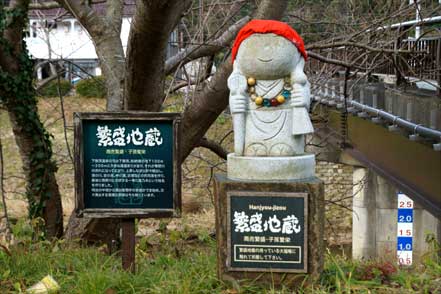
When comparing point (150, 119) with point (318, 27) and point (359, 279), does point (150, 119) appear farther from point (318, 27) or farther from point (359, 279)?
point (318, 27)

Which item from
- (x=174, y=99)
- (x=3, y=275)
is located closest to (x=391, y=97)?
(x=174, y=99)

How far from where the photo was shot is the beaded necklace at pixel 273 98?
19.5ft

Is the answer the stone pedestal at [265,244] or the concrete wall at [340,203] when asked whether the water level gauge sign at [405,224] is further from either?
the stone pedestal at [265,244]

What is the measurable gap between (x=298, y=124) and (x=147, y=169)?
1.30m

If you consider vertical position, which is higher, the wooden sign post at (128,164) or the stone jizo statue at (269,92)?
the stone jizo statue at (269,92)

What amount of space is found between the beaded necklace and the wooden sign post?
66 cm

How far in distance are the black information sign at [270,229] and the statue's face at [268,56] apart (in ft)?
3.31

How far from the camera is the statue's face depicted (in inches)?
230

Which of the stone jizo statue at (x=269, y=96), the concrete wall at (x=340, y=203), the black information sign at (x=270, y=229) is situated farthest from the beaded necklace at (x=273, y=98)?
the concrete wall at (x=340, y=203)

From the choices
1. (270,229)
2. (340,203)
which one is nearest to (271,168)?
(270,229)

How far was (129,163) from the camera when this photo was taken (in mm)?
5980

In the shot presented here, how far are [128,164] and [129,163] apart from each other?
0.01 m

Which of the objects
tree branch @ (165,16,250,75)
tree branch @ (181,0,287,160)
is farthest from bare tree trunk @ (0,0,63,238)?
tree branch @ (181,0,287,160)

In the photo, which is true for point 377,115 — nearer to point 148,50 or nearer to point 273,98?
point 148,50
